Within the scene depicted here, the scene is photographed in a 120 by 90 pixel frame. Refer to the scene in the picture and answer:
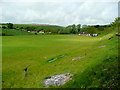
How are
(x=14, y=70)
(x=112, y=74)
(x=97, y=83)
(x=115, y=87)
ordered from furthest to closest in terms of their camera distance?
(x=14, y=70) → (x=112, y=74) → (x=97, y=83) → (x=115, y=87)

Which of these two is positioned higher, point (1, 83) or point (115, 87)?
point (115, 87)

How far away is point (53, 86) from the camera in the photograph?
12984 millimetres

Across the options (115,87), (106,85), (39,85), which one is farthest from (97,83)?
(39,85)

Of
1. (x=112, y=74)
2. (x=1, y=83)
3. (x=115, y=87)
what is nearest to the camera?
(x=115, y=87)

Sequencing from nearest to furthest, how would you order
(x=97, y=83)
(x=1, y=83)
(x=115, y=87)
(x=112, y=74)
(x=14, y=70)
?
(x=115, y=87) < (x=97, y=83) < (x=112, y=74) < (x=1, y=83) < (x=14, y=70)

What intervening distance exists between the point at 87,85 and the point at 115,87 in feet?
7.37

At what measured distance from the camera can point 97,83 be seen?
1152 cm

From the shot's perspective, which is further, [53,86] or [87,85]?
[53,86]

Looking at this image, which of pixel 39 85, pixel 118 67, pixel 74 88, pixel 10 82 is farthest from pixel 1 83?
pixel 118 67

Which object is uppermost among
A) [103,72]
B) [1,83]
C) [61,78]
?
[103,72]

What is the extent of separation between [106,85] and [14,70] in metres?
15.6

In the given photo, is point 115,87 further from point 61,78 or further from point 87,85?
point 61,78

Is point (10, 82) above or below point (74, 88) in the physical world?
below

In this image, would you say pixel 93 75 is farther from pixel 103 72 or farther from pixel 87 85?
pixel 87 85
